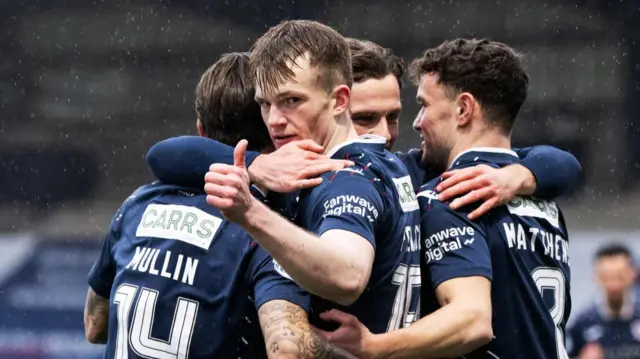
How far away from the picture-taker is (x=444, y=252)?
3938 mm

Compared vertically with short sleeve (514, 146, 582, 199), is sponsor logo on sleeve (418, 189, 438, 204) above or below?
below

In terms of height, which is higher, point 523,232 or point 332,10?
point 332,10

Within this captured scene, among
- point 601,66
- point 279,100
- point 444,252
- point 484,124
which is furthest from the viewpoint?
point 601,66

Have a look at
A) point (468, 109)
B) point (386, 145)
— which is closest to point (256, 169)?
point (386, 145)

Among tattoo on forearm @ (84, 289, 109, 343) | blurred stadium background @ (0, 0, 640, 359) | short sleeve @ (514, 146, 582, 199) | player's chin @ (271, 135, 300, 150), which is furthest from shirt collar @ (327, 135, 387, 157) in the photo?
blurred stadium background @ (0, 0, 640, 359)

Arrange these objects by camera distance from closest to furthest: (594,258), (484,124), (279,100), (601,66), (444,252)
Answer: (279,100) < (444,252) < (484,124) < (594,258) < (601,66)

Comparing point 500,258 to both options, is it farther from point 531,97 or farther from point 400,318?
point 531,97

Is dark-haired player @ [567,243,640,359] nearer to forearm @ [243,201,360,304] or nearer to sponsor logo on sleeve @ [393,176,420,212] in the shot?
sponsor logo on sleeve @ [393,176,420,212]

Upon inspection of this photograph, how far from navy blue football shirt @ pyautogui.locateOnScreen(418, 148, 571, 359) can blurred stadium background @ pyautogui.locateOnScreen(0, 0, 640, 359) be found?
5749mm

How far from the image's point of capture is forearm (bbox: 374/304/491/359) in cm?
368

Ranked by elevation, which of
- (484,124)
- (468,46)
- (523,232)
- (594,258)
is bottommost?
(594,258)

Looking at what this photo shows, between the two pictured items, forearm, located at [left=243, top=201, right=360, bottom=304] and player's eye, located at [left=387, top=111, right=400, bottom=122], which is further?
player's eye, located at [left=387, top=111, right=400, bottom=122]

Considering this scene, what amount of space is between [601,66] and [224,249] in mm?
7878

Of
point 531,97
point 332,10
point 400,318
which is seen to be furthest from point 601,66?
point 400,318
